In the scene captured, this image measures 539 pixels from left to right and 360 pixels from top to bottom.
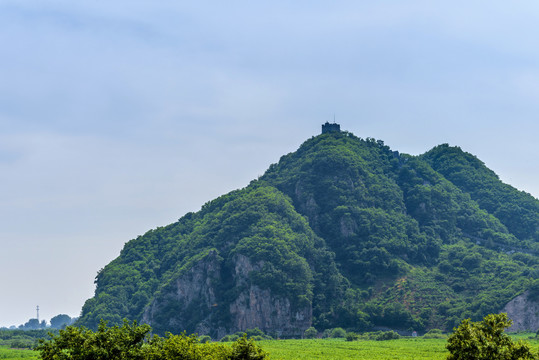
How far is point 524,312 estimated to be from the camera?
128 metres

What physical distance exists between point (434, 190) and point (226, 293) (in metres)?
67.6

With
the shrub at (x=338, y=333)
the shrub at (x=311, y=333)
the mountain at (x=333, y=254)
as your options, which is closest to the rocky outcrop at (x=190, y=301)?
the mountain at (x=333, y=254)

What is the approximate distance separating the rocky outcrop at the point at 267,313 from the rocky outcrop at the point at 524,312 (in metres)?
41.4

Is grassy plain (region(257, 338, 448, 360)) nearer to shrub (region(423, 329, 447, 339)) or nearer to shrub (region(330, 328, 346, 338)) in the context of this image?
shrub (region(423, 329, 447, 339))

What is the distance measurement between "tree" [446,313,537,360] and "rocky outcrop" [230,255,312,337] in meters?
97.0

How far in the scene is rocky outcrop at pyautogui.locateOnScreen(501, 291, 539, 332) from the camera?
12739 cm

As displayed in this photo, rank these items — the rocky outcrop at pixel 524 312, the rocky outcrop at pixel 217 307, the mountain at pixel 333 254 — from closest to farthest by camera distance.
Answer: the rocky outcrop at pixel 524 312
the rocky outcrop at pixel 217 307
the mountain at pixel 333 254

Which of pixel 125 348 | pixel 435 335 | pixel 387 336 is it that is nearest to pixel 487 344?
pixel 125 348

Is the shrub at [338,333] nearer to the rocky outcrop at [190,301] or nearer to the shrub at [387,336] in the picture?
the shrub at [387,336]

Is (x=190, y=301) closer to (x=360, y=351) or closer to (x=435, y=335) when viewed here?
(x=435, y=335)

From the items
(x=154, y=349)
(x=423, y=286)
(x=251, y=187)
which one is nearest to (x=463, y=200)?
(x=423, y=286)

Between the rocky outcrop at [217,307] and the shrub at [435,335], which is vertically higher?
the rocky outcrop at [217,307]

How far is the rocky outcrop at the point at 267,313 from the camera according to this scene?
461ft

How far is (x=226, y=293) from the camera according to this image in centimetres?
14900
